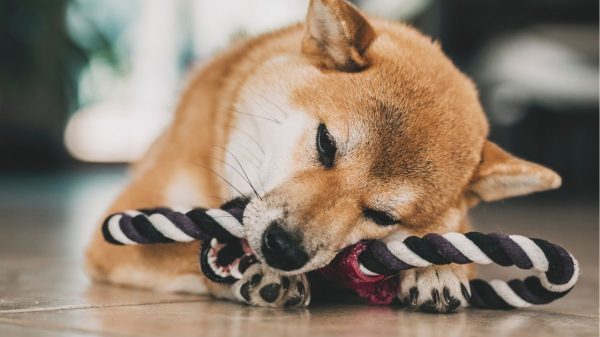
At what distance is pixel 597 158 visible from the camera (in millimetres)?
6457

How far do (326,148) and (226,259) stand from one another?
0.29 metres

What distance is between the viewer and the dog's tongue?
1518 millimetres

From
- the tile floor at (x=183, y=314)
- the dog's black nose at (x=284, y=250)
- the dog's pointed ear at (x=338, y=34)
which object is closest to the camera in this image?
the tile floor at (x=183, y=314)

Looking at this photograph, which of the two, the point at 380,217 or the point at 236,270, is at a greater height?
the point at 380,217

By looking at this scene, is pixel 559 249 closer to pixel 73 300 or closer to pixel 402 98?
pixel 402 98

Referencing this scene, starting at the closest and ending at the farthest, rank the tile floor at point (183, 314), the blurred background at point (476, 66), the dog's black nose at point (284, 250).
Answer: the tile floor at point (183, 314) < the dog's black nose at point (284, 250) < the blurred background at point (476, 66)

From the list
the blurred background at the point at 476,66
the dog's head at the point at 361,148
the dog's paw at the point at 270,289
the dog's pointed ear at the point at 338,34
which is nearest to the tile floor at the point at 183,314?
the dog's paw at the point at 270,289

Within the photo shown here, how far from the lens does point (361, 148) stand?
61.2 inches

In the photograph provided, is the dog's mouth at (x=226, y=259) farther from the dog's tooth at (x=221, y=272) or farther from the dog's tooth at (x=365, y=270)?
the dog's tooth at (x=365, y=270)

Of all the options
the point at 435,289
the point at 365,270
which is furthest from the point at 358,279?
the point at 435,289

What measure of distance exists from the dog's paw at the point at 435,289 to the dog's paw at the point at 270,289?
199mm

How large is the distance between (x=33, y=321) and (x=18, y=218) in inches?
83.4

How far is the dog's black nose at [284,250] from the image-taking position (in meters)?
1.41

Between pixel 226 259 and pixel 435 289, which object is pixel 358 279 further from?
pixel 226 259
